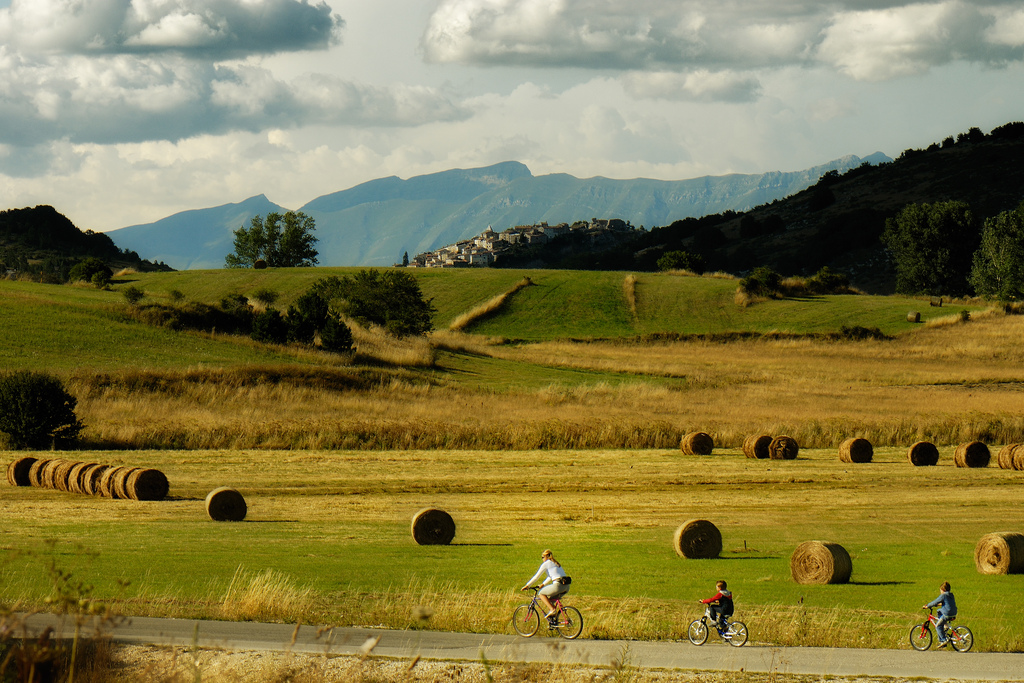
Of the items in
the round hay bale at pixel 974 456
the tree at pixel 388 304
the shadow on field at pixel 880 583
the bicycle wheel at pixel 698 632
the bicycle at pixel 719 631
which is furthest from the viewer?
the tree at pixel 388 304

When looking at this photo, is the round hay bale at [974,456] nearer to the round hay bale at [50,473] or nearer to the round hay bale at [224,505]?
the round hay bale at [224,505]

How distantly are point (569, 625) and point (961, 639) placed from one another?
636 centimetres

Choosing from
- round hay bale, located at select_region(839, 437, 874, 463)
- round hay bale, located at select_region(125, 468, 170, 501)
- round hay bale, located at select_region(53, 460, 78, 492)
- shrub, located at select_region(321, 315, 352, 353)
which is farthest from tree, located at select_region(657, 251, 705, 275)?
round hay bale, located at select_region(125, 468, 170, 501)

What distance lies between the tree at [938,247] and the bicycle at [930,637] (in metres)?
113

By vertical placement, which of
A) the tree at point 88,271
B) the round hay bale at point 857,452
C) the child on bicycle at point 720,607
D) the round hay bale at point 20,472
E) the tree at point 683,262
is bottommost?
the round hay bale at point 20,472

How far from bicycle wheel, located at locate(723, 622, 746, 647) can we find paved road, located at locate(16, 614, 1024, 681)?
13 cm

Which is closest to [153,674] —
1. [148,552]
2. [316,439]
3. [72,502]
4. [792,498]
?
[148,552]

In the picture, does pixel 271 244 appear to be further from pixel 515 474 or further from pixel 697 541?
pixel 697 541

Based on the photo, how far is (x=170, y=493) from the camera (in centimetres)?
3075

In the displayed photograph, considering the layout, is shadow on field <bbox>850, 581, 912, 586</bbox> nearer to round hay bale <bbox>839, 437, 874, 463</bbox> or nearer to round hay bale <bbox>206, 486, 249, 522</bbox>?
round hay bale <bbox>206, 486, 249, 522</bbox>

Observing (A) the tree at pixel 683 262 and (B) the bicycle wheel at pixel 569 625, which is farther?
(A) the tree at pixel 683 262

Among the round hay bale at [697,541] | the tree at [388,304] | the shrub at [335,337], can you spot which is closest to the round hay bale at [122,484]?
the round hay bale at [697,541]

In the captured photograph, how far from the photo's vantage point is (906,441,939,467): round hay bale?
38594 mm

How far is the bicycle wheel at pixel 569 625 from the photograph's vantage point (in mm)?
15351
